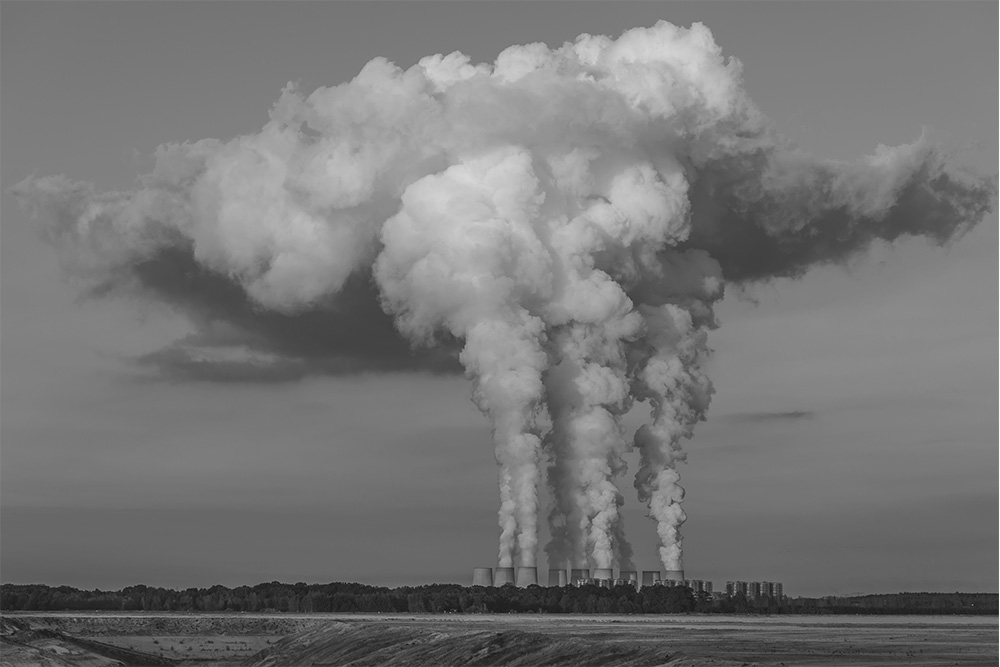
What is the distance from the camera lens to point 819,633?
10606 centimetres

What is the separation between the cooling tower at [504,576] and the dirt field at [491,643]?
15.6 m

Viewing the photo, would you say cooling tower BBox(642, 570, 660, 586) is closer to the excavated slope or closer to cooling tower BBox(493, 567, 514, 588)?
cooling tower BBox(493, 567, 514, 588)

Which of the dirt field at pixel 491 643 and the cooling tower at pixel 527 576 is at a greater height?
the cooling tower at pixel 527 576

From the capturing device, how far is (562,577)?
6284 inches

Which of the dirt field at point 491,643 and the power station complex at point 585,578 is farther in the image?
the power station complex at point 585,578

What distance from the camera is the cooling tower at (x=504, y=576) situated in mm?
153613

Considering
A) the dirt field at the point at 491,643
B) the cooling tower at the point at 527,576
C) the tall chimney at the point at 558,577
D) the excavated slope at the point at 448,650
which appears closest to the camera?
the excavated slope at the point at 448,650

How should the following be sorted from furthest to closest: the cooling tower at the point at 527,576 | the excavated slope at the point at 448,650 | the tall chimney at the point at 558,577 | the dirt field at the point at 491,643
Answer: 1. the tall chimney at the point at 558,577
2. the cooling tower at the point at 527,576
3. the dirt field at the point at 491,643
4. the excavated slope at the point at 448,650

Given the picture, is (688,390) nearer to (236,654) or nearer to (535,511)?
(535,511)

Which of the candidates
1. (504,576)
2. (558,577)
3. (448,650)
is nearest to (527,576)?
(504,576)

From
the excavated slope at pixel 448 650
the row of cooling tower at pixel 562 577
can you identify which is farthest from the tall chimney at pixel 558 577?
the excavated slope at pixel 448 650

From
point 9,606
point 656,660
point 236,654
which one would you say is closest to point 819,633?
point 656,660

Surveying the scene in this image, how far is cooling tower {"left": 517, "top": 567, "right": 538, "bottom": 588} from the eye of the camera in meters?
152

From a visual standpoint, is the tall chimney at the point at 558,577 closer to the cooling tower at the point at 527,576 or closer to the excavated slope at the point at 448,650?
the cooling tower at the point at 527,576
